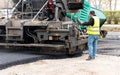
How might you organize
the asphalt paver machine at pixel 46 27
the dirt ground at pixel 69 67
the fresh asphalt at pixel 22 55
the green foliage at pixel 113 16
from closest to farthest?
1. the dirt ground at pixel 69 67
2. the fresh asphalt at pixel 22 55
3. the asphalt paver machine at pixel 46 27
4. the green foliage at pixel 113 16

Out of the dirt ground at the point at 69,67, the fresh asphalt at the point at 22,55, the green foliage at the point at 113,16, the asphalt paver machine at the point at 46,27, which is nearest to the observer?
the dirt ground at the point at 69,67

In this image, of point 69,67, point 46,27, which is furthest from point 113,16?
point 69,67

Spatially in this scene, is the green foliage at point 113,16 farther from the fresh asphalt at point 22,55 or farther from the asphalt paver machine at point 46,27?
the asphalt paver machine at point 46,27

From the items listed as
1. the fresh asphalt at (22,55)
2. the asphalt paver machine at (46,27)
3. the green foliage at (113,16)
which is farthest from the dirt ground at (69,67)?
the green foliage at (113,16)

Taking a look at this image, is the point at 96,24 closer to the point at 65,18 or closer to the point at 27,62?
the point at 65,18

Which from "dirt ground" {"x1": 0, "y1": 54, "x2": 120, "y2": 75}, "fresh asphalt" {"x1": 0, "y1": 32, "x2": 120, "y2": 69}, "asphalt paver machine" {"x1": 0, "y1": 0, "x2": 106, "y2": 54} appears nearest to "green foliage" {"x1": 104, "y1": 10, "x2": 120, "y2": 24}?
"fresh asphalt" {"x1": 0, "y1": 32, "x2": 120, "y2": 69}

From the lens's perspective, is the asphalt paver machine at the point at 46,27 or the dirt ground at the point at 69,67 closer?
the dirt ground at the point at 69,67

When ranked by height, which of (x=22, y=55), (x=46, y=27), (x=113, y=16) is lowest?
(x=22, y=55)

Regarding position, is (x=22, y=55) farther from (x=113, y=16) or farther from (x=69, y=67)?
(x=113, y=16)

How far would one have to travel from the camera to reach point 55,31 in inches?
522

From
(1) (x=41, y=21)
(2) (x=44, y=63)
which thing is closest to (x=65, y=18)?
(1) (x=41, y=21)

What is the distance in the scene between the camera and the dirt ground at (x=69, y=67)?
412 inches

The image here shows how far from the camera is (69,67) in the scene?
11320 mm

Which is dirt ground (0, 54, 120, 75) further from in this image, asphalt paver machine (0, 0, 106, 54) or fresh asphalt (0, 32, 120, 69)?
asphalt paver machine (0, 0, 106, 54)
